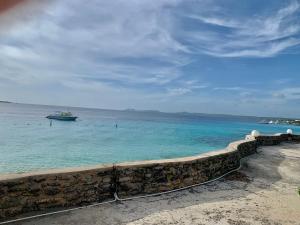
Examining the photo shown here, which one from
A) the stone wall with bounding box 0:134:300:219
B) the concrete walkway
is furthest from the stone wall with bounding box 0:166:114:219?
the concrete walkway

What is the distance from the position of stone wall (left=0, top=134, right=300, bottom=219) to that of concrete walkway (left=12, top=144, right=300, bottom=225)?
11.1 inches

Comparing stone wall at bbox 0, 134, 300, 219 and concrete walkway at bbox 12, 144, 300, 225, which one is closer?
stone wall at bbox 0, 134, 300, 219

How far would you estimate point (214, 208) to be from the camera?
5422mm

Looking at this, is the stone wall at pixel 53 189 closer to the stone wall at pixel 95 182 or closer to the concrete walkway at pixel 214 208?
the stone wall at pixel 95 182

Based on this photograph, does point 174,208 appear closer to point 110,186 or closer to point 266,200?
point 110,186

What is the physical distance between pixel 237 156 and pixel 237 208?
12.3ft

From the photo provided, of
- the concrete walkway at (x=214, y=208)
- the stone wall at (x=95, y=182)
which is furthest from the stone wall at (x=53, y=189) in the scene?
the concrete walkway at (x=214, y=208)

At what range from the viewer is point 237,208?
5.46 m

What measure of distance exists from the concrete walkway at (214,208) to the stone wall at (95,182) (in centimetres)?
28

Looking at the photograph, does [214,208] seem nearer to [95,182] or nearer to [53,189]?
[95,182]

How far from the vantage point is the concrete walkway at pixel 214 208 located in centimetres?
465

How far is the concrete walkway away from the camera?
4.65 meters

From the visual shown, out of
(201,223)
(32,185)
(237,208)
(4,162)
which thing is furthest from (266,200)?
(4,162)

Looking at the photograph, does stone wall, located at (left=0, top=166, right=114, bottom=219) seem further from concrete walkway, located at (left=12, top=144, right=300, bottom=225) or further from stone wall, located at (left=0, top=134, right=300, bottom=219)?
concrete walkway, located at (left=12, top=144, right=300, bottom=225)
